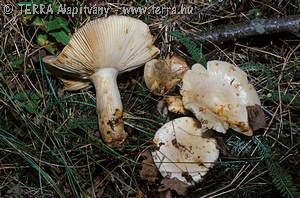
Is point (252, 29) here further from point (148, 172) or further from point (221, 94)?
point (148, 172)

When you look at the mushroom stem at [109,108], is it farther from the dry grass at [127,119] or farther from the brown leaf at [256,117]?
the brown leaf at [256,117]

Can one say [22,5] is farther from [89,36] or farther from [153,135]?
[153,135]

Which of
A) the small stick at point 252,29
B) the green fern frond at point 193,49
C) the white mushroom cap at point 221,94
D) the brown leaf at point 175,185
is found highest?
the small stick at point 252,29

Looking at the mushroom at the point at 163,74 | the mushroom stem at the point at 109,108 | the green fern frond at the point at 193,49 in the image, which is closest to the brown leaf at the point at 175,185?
the mushroom stem at the point at 109,108

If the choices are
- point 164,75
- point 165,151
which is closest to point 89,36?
point 164,75

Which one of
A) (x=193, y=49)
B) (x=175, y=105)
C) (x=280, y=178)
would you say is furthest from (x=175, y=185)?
(x=193, y=49)

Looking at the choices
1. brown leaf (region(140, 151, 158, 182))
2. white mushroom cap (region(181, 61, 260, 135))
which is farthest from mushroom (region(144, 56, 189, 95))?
brown leaf (region(140, 151, 158, 182))
